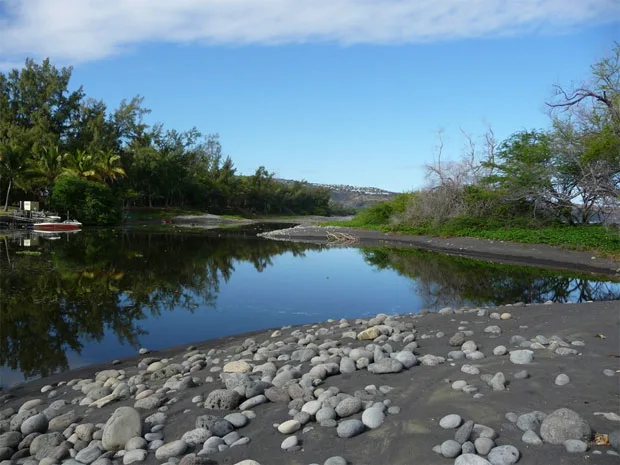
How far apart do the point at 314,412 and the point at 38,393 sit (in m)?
4.24

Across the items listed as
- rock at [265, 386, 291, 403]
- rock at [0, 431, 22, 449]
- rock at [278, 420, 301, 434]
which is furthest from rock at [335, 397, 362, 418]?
rock at [0, 431, 22, 449]

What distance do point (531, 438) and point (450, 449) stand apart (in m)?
0.62

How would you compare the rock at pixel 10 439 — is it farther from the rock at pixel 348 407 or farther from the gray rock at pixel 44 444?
the rock at pixel 348 407

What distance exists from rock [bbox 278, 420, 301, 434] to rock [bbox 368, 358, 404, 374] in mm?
1434

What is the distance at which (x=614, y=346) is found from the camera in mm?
5980

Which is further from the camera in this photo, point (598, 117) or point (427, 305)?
point (598, 117)

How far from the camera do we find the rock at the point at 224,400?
483 cm

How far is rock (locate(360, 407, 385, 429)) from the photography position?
410 centimetres

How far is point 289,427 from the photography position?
4.19 meters

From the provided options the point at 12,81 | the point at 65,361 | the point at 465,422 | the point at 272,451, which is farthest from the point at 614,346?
the point at 12,81

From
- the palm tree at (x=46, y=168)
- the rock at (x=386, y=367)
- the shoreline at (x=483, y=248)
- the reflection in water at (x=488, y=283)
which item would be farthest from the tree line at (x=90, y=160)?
the rock at (x=386, y=367)

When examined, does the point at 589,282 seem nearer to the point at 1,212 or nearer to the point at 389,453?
the point at 389,453

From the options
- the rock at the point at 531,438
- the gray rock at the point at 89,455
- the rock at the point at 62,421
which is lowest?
the rock at the point at 62,421

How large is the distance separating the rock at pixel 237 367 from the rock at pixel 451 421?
280cm
